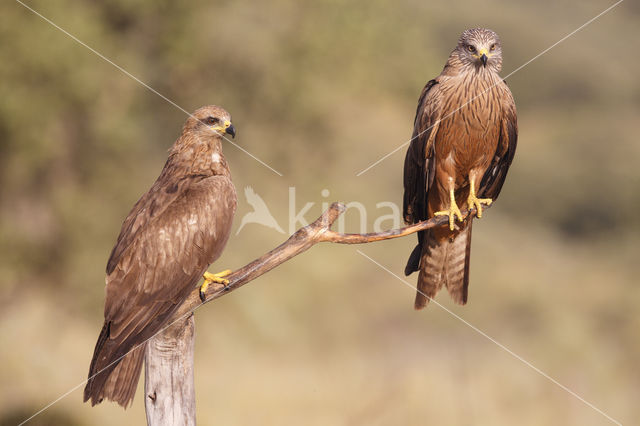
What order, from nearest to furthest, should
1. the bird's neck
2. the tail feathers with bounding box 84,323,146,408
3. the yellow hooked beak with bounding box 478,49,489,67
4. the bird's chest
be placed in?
1. the tail feathers with bounding box 84,323,146,408
2. the bird's neck
3. the yellow hooked beak with bounding box 478,49,489,67
4. the bird's chest

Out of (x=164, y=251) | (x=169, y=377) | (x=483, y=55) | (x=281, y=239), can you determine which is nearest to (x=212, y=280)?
(x=164, y=251)

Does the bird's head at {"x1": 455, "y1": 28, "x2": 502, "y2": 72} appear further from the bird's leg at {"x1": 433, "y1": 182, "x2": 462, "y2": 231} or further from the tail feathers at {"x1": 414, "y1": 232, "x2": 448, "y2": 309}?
the tail feathers at {"x1": 414, "y1": 232, "x2": 448, "y2": 309}

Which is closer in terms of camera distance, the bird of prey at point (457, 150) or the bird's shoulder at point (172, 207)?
the bird's shoulder at point (172, 207)

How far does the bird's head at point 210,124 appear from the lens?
4.39m

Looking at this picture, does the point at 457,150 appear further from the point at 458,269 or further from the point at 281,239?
the point at 281,239

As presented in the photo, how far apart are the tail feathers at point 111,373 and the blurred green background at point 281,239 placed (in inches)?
232

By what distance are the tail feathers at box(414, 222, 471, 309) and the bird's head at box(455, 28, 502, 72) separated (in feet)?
3.82

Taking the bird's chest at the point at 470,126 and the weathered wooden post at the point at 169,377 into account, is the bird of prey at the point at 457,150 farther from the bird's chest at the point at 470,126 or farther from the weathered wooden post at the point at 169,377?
the weathered wooden post at the point at 169,377

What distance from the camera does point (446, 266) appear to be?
15.9ft

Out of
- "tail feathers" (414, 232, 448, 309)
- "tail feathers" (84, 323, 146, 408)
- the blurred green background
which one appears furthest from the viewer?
the blurred green background

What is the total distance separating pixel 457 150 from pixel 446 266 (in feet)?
2.73

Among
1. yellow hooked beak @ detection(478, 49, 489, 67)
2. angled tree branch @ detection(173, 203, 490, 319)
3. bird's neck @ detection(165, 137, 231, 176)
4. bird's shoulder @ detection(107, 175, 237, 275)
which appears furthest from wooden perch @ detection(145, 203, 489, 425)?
yellow hooked beak @ detection(478, 49, 489, 67)

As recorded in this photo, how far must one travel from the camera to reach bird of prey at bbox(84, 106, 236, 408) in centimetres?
378

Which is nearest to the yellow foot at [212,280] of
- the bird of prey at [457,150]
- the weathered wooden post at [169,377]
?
the weathered wooden post at [169,377]
